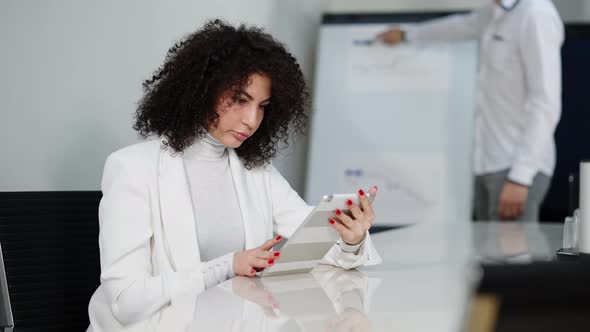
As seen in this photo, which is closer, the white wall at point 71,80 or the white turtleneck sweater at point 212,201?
the white turtleneck sweater at point 212,201

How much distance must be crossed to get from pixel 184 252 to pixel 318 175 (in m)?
4.20

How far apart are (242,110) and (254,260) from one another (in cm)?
37

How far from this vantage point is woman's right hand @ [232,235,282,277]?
1.84 metres

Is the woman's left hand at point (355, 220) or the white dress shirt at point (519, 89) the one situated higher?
the white dress shirt at point (519, 89)

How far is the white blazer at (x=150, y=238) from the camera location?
167cm

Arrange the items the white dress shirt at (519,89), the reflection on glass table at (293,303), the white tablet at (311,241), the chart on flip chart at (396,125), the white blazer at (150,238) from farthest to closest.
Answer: the chart on flip chart at (396,125)
the white dress shirt at (519,89)
the white tablet at (311,241)
the white blazer at (150,238)
the reflection on glass table at (293,303)

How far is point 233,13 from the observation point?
439 cm

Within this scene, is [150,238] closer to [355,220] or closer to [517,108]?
[355,220]

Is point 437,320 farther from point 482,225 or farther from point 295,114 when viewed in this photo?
point 482,225

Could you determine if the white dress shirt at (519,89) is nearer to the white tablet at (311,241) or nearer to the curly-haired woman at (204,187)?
the curly-haired woman at (204,187)

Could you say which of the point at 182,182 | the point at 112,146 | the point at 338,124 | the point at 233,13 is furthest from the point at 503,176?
the point at 182,182

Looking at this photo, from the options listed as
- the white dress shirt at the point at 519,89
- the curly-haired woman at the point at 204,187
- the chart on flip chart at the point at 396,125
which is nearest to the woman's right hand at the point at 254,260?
the curly-haired woman at the point at 204,187

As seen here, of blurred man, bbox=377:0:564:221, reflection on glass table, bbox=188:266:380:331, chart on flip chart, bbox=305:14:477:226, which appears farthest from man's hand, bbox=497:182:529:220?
reflection on glass table, bbox=188:266:380:331

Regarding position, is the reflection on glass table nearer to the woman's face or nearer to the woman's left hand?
the woman's left hand
